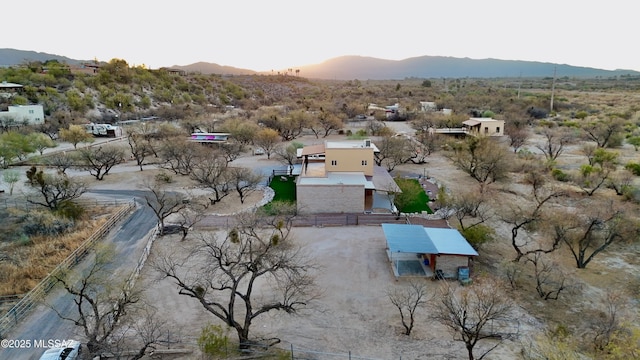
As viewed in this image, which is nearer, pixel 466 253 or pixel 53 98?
pixel 466 253

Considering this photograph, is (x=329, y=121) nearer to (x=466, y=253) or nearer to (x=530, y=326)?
(x=466, y=253)

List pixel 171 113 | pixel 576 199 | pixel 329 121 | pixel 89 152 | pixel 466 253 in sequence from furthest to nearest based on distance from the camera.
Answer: pixel 171 113
pixel 329 121
pixel 89 152
pixel 576 199
pixel 466 253

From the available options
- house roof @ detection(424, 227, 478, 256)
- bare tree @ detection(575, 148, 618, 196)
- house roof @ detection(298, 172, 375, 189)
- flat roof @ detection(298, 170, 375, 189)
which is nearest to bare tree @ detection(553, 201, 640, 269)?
house roof @ detection(424, 227, 478, 256)

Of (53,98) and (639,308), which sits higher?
(53,98)

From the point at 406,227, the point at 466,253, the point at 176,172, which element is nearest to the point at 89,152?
the point at 176,172

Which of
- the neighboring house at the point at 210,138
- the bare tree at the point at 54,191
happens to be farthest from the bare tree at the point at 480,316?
the neighboring house at the point at 210,138
